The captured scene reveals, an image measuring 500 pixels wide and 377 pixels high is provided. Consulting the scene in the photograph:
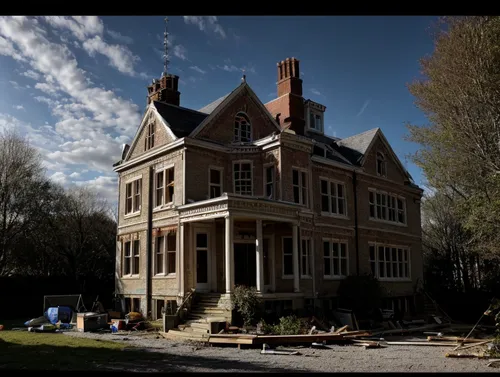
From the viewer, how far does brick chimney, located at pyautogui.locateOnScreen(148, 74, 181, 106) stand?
28.1 metres

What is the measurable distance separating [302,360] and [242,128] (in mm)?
14764

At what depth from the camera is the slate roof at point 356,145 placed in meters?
30.6

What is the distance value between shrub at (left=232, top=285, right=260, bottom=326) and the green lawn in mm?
5025

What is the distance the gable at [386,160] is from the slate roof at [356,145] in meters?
0.30

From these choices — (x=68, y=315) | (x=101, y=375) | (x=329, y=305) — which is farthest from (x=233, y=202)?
(x=101, y=375)

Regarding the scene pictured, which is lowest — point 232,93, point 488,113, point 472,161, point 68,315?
point 68,315

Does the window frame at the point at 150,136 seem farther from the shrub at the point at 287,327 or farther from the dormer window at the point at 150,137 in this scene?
the shrub at the point at 287,327

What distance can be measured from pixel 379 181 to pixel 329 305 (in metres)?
10.2

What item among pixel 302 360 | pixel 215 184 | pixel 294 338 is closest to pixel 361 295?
pixel 294 338

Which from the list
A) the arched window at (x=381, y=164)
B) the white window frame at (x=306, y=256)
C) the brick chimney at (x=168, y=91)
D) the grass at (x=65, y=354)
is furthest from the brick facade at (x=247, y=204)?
the grass at (x=65, y=354)

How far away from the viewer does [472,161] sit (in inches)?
757

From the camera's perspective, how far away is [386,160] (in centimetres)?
3288

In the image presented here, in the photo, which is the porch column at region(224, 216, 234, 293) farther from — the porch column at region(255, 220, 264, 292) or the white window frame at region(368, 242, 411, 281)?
the white window frame at region(368, 242, 411, 281)

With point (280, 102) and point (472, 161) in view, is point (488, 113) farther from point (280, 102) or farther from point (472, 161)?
point (280, 102)
